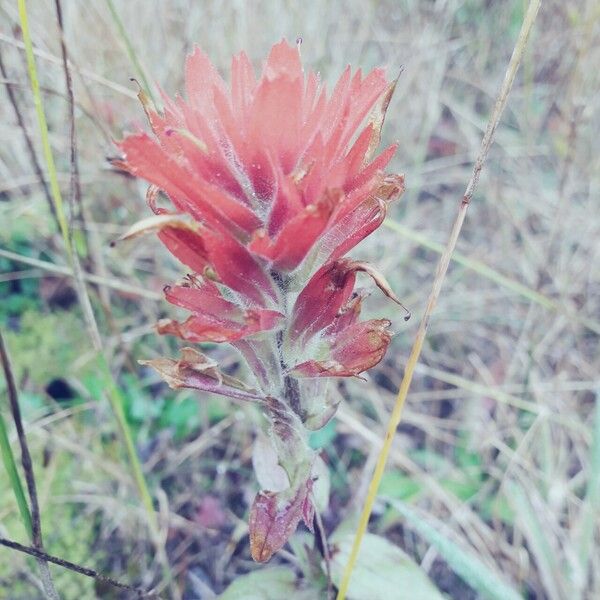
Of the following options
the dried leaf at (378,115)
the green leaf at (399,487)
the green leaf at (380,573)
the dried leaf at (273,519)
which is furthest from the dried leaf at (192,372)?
the green leaf at (399,487)

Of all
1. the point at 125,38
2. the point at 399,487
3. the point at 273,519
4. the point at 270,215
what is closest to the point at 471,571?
the point at 273,519

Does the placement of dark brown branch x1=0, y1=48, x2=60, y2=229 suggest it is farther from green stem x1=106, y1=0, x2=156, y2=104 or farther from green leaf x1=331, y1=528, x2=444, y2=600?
green leaf x1=331, y1=528, x2=444, y2=600

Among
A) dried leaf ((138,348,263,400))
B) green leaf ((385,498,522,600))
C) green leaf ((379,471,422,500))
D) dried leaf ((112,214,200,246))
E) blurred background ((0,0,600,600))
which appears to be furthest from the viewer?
green leaf ((379,471,422,500))

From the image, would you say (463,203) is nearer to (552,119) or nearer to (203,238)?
(203,238)

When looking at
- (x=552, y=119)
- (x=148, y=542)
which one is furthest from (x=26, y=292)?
(x=552, y=119)

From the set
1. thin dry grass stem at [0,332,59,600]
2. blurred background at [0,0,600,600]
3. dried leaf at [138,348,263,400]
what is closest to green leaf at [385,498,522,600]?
blurred background at [0,0,600,600]
